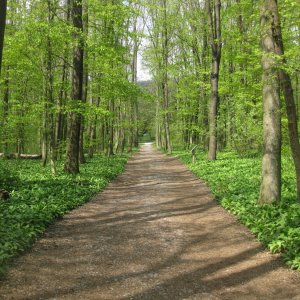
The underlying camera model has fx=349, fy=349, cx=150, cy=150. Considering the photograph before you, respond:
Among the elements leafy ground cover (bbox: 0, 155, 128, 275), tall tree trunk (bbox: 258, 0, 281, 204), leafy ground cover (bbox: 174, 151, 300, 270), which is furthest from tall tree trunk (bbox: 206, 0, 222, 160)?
tall tree trunk (bbox: 258, 0, 281, 204)

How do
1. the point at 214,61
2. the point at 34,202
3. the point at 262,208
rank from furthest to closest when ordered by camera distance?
the point at 214,61, the point at 34,202, the point at 262,208

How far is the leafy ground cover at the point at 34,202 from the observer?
6.63 metres

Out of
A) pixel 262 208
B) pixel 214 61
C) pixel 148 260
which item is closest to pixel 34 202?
pixel 148 260

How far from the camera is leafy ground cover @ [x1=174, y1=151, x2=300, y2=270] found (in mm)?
6672

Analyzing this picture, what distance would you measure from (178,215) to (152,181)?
6.45m

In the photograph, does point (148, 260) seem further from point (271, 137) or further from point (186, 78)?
point (186, 78)

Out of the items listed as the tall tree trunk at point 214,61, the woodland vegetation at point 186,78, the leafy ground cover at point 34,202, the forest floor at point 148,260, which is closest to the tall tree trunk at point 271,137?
the woodland vegetation at point 186,78

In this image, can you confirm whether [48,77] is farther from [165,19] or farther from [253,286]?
[165,19]

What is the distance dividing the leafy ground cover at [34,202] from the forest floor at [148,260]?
268mm

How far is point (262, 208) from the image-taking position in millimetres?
9055

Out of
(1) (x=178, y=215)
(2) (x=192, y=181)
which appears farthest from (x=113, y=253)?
(2) (x=192, y=181)

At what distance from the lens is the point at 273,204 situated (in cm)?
920

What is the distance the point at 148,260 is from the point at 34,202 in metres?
4.68

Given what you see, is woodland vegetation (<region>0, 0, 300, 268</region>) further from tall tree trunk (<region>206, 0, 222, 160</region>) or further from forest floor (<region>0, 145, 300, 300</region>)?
forest floor (<region>0, 145, 300, 300</region>)
